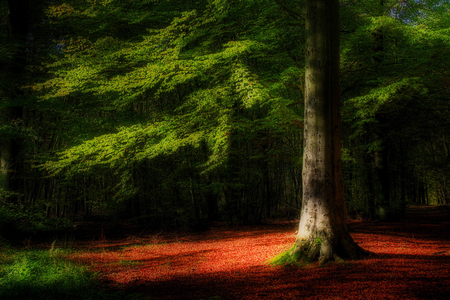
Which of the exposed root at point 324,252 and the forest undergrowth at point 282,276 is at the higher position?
the exposed root at point 324,252

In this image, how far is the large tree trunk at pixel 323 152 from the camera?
446cm

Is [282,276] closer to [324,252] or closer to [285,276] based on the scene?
[285,276]

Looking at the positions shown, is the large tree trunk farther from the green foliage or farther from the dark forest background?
the green foliage

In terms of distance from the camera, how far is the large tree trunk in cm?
446

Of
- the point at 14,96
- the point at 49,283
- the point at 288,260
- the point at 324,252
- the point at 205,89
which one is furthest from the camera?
the point at 14,96

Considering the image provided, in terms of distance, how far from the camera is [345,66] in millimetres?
9188

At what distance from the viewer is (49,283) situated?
4.14 m

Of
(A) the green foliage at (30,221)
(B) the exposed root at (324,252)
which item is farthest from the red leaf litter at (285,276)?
(A) the green foliage at (30,221)

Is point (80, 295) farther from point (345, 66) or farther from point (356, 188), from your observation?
point (356, 188)

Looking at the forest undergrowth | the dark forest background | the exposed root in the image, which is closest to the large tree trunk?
the exposed root

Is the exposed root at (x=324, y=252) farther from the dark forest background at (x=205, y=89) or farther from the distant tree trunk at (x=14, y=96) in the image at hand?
the distant tree trunk at (x=14, y=96)

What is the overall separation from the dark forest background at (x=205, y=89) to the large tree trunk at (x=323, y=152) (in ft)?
5.73

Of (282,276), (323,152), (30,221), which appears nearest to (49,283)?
(282,276)

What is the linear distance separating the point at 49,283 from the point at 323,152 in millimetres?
4581
